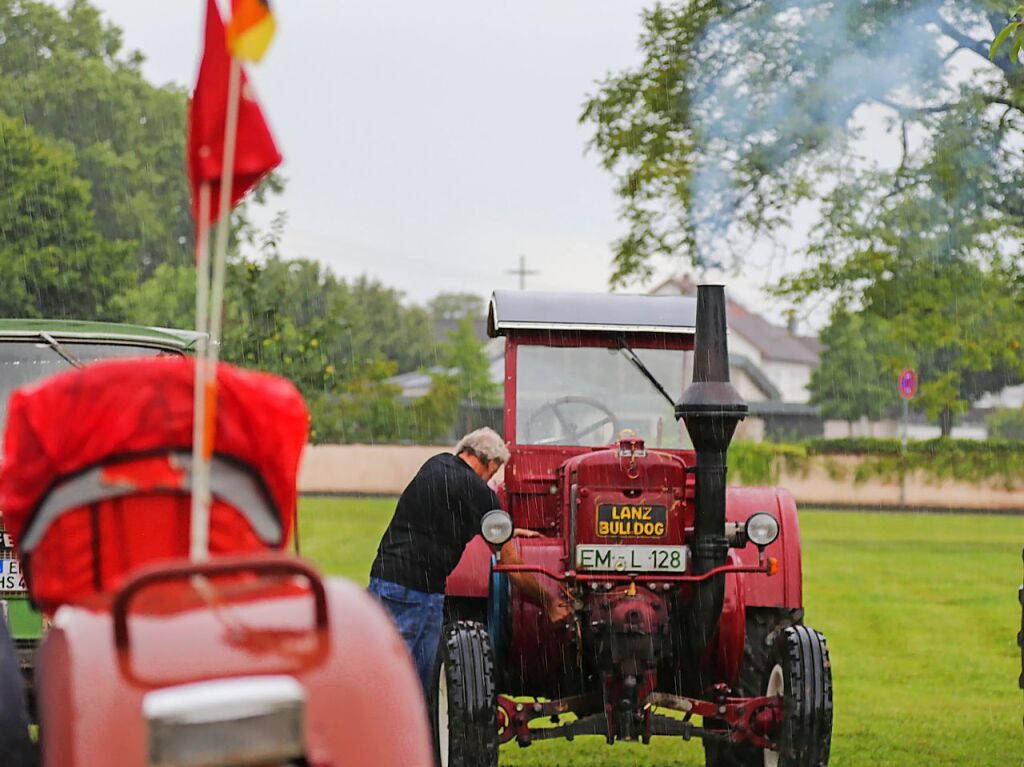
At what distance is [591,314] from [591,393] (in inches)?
16.0

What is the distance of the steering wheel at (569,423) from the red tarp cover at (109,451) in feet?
18.0

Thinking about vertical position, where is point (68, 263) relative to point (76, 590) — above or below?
above

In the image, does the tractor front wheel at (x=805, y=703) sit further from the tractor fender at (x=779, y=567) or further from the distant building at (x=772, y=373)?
the distant building at (x=772, y=373)

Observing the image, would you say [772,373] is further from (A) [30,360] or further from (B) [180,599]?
(B) [180,599]

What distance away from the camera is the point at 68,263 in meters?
32.1

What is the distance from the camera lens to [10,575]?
7652mm

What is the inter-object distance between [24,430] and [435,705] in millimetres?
4631

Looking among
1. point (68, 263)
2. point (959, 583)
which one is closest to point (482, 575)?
point (959, 583)

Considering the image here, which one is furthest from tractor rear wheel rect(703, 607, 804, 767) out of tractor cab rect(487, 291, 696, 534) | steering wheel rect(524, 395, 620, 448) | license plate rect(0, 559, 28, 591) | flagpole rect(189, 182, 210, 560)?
flagpole rect(189, 182, 210, 560)

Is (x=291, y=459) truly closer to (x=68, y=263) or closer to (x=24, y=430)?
(x=24, y=430)

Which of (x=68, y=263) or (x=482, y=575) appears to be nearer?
(x=482, y=575)

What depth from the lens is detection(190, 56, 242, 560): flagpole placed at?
283 centimetres

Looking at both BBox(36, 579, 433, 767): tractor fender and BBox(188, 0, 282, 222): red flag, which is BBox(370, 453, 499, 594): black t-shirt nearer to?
BBox(188, 0, 282, 222): red flag

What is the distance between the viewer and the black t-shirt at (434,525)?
7395 mm
